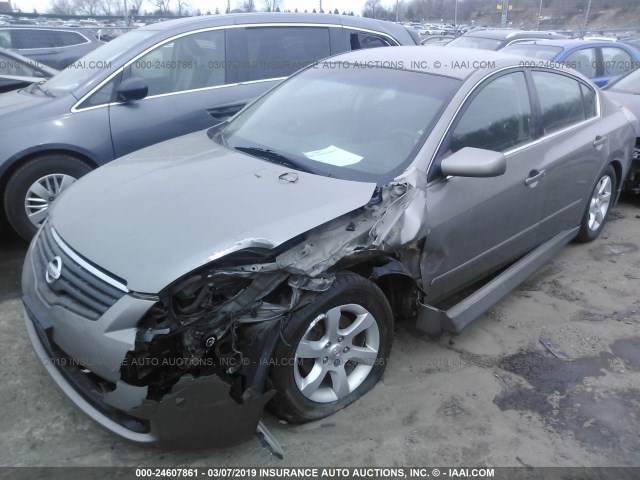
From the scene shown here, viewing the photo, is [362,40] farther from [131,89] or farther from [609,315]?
[609,315]

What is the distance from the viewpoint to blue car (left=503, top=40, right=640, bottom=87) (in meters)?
8.52

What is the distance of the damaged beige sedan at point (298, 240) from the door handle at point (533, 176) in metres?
0.01

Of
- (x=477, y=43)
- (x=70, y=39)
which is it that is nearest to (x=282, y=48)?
(x=477, y=43)

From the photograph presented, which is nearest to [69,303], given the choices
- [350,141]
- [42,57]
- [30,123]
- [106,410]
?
[106,410]

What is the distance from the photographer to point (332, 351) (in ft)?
8.73

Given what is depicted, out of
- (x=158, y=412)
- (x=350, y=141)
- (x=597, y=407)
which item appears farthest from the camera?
(x=350, y=141)

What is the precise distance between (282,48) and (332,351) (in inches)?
150

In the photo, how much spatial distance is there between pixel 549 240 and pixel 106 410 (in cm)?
326

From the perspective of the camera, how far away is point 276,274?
2434 millimetres

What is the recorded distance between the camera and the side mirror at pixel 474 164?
287 cm

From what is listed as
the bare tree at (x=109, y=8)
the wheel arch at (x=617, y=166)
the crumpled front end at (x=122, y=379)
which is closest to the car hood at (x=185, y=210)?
the crumpled front end at (x=122, y=379)

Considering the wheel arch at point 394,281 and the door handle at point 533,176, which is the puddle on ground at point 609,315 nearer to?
the door handle at point 533,176

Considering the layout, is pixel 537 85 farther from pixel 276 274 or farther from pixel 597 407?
pixel 276 274

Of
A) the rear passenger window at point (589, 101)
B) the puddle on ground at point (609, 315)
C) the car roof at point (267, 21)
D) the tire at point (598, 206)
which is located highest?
the car roof at point (267, 21)
